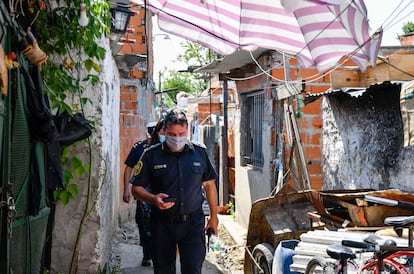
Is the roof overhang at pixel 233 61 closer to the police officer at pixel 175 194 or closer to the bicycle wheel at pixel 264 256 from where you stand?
the bicycle wheel at pixel 264 256

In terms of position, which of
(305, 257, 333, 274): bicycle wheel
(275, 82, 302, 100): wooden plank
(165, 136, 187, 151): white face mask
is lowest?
(305, 257, 333, 274): bicycle wheel

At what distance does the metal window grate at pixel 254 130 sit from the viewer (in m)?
8.94

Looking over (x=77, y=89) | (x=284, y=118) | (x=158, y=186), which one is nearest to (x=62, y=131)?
(x=77, y=89)

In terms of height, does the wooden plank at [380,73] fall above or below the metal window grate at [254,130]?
above

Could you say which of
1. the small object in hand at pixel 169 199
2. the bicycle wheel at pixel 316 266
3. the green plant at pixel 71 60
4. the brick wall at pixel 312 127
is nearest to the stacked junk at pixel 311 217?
the bicycle wheel at pixel 316 266

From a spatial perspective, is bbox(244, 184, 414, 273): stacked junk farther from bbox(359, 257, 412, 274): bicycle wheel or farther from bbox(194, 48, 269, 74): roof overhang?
bbox(194, 48, 269, 74): roof overhang

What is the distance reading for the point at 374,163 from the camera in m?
5.86

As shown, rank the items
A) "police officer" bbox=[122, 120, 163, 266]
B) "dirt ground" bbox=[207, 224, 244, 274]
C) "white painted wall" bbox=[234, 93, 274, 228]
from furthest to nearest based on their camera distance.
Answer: "white painted wall" bbox=[234, 93, 274, 228] < "dirt ground" bbox=[207, 224, 244, 274] < "police officer" bbox=[122, 120, 163, 266]

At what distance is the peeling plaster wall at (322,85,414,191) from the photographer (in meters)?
5.46

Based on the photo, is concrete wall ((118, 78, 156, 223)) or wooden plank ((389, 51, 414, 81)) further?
concrete wall ((118, 78, 156, 223))

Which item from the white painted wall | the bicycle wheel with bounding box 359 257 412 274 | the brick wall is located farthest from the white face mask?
the white painted wall

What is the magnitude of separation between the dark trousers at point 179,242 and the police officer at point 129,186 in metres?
1.69

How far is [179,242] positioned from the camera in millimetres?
4617

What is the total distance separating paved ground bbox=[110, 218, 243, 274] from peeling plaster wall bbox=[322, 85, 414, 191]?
184cm
